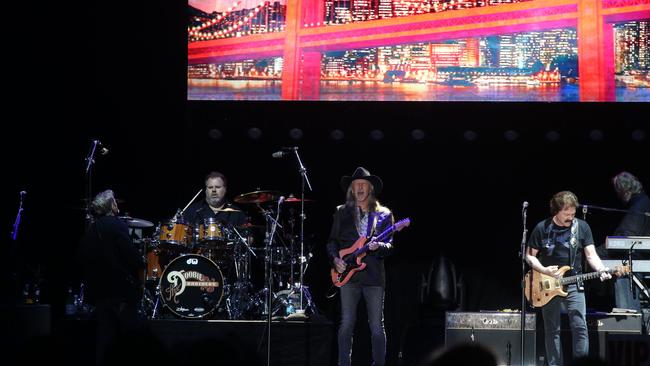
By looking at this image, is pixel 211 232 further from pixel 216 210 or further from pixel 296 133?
pixel 296 133

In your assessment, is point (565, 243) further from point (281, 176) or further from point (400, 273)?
point (281, 176)

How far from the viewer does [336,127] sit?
11.7m

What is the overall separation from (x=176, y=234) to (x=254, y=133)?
207cm

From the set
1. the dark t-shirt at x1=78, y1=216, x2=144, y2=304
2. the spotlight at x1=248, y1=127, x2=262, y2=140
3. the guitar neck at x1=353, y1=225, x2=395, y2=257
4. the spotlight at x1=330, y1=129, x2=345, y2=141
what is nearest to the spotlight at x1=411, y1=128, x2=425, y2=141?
the spotlight at x1=330, y1=129, x2=345, y2=141

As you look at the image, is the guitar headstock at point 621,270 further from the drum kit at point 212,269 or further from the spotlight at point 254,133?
the spotlight at point 254,133

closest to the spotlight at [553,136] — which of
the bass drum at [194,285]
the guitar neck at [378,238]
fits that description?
the guitar neck at [378,238]

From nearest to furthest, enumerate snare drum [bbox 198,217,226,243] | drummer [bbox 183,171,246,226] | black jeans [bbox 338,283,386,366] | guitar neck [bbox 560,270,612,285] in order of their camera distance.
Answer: guitar neck [bbox 560,270,612,285], black jeans [bbox 338,283,386,366], snare drum [bbox 198,217,226,243], drummer [bbox 183,171,246,226]

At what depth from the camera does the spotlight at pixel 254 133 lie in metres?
11.7

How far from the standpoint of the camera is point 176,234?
399 inches

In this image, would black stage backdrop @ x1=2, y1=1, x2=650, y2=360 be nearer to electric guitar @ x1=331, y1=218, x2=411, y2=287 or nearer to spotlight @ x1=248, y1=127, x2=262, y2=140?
spotlight @ x1=248, y1=127, x2=262, y2=140

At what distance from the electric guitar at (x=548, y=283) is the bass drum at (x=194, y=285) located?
3.15 metres

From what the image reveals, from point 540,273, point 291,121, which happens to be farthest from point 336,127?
point 540,273

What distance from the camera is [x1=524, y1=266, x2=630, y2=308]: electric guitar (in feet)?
29.5

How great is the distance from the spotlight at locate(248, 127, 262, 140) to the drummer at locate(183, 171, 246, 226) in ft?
4.41
